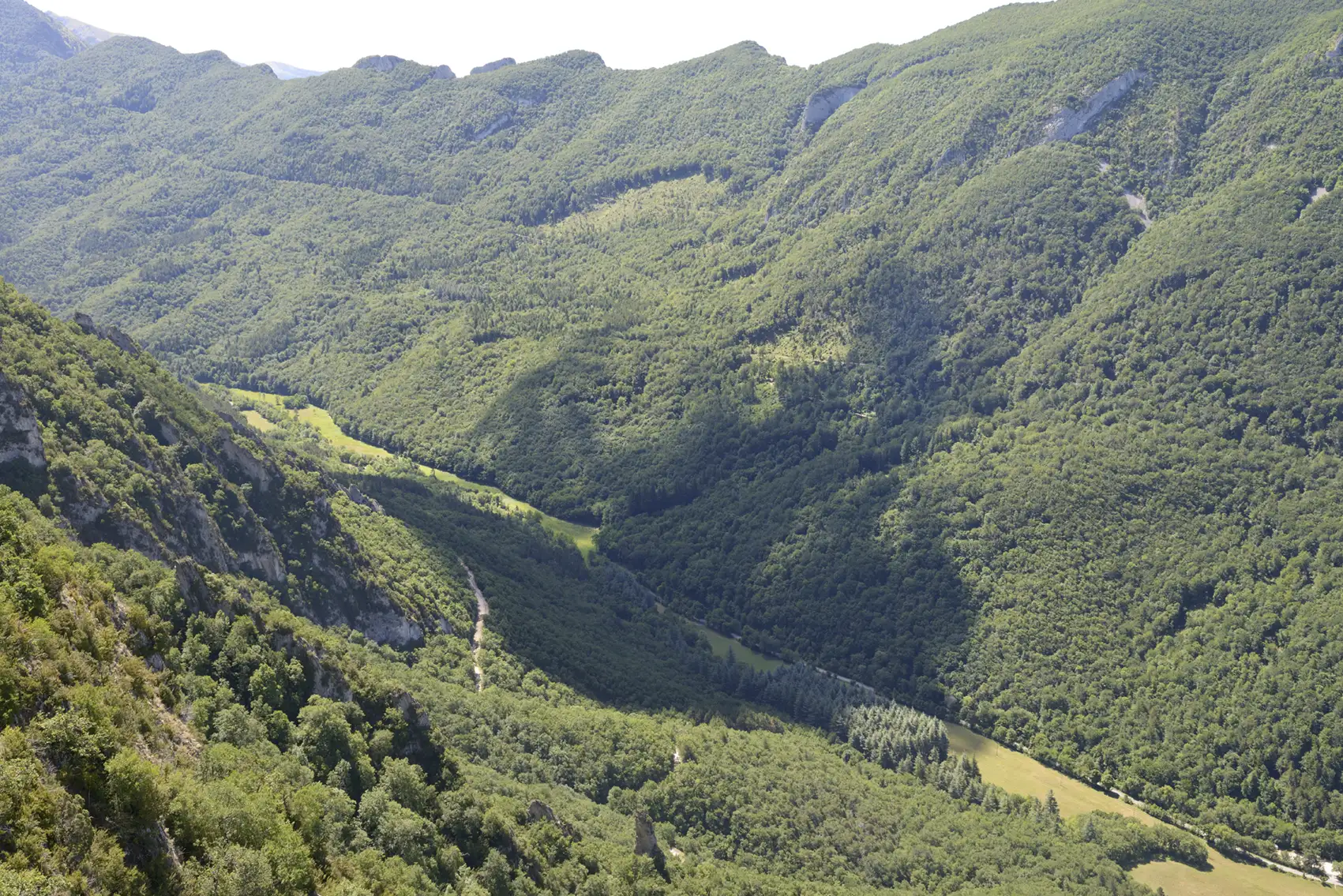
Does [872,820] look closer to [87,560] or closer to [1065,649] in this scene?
[1065,649]

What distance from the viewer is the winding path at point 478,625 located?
132m

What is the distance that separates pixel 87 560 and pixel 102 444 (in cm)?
3693

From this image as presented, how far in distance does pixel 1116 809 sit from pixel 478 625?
94.6 metres

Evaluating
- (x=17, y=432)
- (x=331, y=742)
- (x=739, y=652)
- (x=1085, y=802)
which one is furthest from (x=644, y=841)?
(x=739, y=652)

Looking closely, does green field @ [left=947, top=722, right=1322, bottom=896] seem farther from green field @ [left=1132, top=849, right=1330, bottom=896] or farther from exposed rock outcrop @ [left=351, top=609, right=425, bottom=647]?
exposed rock outcrop @ [left=351, top=609, right=425, bottom=647]

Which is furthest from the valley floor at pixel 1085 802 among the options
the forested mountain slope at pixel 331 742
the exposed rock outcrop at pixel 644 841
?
the exposed rock outcrop at pixel 644 841

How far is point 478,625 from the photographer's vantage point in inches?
5782

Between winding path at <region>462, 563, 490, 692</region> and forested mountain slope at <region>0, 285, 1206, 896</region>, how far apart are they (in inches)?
49.1

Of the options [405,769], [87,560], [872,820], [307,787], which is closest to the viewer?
[307,787]

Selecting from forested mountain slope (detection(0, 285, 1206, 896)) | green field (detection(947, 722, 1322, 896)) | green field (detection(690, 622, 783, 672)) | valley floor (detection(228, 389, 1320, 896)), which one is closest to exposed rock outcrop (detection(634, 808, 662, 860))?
forested mountain slope (detection(0, 285, 1206, 896))

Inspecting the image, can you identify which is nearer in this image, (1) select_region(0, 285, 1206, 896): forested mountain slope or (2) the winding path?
(1) select_region(0, 285, 1206, 896): forested mountain slope

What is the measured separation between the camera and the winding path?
13212cm

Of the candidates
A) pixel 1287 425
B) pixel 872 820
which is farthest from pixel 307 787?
pixel 1287 425

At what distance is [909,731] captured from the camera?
15288 cm
